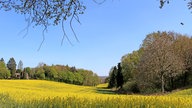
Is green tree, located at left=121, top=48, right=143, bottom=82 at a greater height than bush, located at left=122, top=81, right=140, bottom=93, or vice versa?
green tree, located at left=121, top=48, right=143, bottom=82

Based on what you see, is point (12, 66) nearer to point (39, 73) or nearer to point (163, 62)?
point (39, 73)

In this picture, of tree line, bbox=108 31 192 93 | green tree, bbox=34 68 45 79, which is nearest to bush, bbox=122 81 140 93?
tree line, bbox=108 31 192 93

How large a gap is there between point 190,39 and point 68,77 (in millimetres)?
92577

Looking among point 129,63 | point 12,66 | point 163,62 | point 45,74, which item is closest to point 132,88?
point 129,63

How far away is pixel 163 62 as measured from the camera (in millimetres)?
52969

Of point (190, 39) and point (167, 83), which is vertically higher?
point (190, 39)

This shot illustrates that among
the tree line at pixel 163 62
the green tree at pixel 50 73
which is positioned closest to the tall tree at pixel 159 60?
the tree line at pixel 163 62

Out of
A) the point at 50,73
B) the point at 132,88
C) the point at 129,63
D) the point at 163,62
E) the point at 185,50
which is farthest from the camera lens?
the point at 50,73

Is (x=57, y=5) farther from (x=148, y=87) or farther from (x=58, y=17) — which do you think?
(x=148, y=87)

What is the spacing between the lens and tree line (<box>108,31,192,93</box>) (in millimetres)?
53156

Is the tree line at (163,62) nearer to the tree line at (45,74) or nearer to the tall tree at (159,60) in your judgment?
the tall tree at (159,60)

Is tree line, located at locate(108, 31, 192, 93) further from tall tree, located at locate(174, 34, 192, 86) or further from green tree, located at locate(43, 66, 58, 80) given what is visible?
green tree, located at locate(43, 66, 58, 80)

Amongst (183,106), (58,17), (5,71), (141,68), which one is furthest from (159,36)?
(5,71)

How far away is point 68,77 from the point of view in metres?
154
